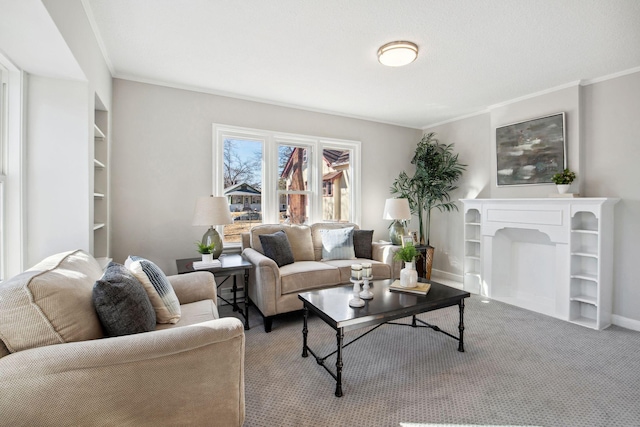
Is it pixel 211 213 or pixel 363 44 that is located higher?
pixel 363 44

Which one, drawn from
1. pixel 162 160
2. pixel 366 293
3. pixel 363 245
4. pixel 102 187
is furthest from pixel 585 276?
pixel 102 187

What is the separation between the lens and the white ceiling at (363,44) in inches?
82.3

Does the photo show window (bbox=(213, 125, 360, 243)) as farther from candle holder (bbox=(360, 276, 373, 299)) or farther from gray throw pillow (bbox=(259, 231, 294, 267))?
candle holder (bbox=(360, 276, 373, 299))

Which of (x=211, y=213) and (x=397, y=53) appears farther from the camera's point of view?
(x=211, y=213)

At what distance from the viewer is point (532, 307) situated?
3.50 metres

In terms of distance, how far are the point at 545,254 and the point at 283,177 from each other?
3.36 m

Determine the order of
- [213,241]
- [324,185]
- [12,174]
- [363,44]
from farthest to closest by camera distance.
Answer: [324,185] < [213,241] < [363,44] < [12,174]

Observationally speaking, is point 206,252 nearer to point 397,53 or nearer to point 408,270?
point 408,270

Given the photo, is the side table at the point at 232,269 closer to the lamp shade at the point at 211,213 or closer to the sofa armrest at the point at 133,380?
the lamp shade at the point at 211,213

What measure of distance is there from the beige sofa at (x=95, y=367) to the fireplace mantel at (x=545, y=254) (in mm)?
3447

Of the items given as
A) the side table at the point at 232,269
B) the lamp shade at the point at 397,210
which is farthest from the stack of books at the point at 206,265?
the lamp shade at the point at 397,210

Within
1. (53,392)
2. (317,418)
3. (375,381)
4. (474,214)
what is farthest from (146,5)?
(474,214)

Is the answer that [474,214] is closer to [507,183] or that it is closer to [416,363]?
[507,183]

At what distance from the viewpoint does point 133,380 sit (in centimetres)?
116
